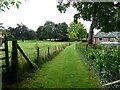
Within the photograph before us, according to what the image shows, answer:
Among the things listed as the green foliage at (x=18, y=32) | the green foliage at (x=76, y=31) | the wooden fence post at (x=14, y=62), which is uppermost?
the green foliage at (x=76, y=31)

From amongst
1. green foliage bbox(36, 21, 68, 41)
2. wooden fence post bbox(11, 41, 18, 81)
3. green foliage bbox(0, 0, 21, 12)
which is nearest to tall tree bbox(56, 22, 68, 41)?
green foliage bbox(36, 21, 68, 41)

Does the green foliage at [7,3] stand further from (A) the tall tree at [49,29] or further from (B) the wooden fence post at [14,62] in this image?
(A) the tall tree at [49,29]

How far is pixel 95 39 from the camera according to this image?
78.2 meters

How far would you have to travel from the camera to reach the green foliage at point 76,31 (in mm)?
83825

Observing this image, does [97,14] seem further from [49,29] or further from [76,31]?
[76,31]

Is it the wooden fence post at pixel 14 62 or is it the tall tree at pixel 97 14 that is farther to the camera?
the tall tree at pixel 97 14

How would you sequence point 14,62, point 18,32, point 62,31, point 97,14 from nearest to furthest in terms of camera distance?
point 14,62
point 18,32
point 97,14
point 62,31

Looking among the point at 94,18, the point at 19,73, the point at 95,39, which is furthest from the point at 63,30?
the point at 19,73

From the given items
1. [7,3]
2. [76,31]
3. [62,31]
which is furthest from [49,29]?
[7,3]

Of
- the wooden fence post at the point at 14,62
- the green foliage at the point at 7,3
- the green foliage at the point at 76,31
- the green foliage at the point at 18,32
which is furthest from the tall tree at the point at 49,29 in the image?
the green foliage at the point at 7,3

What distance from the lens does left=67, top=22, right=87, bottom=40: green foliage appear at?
83.8 metres

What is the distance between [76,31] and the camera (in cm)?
8506

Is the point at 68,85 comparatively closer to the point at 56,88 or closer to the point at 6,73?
the point at 56,88

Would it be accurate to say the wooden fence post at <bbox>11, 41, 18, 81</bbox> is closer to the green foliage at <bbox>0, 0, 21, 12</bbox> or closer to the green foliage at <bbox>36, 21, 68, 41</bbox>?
the green foliage at <bbox>0, 0, 21, 12</bbox>
